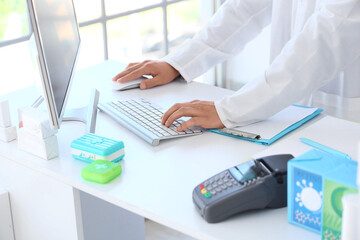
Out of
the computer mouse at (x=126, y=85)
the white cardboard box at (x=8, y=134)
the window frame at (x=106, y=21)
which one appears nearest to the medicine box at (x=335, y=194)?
the white cardboard box at (x=8, y=134)

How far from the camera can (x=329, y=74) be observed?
53.8 inches

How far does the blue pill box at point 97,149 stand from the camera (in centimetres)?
118

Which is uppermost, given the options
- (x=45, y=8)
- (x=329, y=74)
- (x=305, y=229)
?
(x=45, y=8)

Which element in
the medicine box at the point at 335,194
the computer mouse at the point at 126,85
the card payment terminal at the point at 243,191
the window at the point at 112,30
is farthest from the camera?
the window at the point at 112,30

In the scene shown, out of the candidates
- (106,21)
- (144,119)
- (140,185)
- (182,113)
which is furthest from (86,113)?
(106,21)

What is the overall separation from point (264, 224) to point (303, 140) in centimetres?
35

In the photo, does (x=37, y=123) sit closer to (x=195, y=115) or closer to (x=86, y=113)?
(x=86, y=113)

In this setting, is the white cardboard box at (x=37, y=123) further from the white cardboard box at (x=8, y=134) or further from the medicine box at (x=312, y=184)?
the medicine box at (x=312, y=184)

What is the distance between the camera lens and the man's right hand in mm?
1684

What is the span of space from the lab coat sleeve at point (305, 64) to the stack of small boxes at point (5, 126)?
1.75ft

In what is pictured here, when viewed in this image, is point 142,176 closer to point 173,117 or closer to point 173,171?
point 173,171

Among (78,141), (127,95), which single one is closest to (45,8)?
(78,141)

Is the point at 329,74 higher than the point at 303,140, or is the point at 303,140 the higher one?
the point at 329,74

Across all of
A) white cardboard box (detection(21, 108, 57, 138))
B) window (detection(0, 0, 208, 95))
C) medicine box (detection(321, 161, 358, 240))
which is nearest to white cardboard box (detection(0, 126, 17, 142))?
white cardboard box (detection(21, 108, 57, 138))
